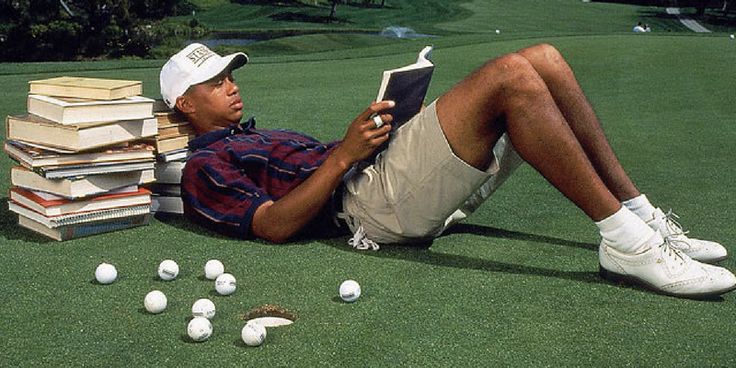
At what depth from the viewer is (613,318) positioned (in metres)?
3.52

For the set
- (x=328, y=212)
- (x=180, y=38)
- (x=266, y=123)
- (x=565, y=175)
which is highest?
(x=565, y=175)

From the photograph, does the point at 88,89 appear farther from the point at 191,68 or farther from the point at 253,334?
the point at 253,334

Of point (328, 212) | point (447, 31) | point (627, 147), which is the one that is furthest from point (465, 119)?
point (447, 31)

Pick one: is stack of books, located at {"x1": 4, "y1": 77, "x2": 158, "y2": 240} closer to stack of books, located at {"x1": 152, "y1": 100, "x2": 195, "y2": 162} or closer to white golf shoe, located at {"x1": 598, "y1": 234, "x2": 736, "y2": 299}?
stack of books, located at {"x1": 152, "y1": 100, "x2": 195, "y2": 162}

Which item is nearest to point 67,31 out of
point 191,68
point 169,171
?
point 169,171

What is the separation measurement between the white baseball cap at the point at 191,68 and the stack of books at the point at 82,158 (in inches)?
7.8

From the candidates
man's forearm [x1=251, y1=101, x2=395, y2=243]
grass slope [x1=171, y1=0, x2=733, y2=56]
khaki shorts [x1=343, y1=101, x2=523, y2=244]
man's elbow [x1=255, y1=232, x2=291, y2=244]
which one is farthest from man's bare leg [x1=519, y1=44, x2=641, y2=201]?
grass slope [x1=171, y1=0, x2=733, y2=56]

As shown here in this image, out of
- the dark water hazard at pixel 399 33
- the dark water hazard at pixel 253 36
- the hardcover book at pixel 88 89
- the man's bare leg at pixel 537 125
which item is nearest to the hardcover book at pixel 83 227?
the hardcover book at pixel 88 89

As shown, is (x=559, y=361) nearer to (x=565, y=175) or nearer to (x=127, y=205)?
(x=565, y=175)

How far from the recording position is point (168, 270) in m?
3.92

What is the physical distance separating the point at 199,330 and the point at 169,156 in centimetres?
198

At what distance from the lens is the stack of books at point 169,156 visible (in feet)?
16.5

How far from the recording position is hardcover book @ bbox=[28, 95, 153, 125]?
4539mm

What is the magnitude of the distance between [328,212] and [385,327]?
1.27 meters
